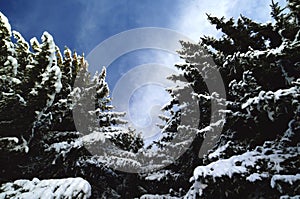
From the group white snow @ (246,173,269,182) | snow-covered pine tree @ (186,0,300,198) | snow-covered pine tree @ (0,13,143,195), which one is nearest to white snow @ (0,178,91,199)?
snow-covered pine tree @ (0,13,143,195)

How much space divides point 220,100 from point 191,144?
1.93 m

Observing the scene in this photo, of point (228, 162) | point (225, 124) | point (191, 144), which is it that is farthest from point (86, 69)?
point (228, 162)

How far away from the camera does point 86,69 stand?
10188 millimetres

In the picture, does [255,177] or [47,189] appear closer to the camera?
[255,177]

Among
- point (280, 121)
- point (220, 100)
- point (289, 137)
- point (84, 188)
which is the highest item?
point (220, 100)

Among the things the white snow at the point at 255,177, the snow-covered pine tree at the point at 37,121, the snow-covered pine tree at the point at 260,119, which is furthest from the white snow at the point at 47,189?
the white snow at the point at 255,177

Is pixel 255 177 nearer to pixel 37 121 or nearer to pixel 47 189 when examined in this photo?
pixel 47 189

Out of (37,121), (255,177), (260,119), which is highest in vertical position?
(37,121)

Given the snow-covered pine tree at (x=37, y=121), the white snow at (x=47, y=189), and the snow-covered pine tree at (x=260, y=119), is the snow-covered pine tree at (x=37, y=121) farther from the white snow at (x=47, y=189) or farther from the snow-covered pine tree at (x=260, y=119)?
the snow-covered pine tree at (x=260, y=119)

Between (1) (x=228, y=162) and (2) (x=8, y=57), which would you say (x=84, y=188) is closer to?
(1) (x=228, y=162)

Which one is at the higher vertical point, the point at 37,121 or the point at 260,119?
the point at 37,121

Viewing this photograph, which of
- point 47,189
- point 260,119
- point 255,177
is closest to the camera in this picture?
point 255,177

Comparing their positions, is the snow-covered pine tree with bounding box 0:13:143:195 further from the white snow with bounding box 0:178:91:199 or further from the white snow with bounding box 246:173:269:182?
the white snow with bounding box 246:173:269:182

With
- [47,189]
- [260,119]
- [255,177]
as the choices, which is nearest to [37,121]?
[47,189]
